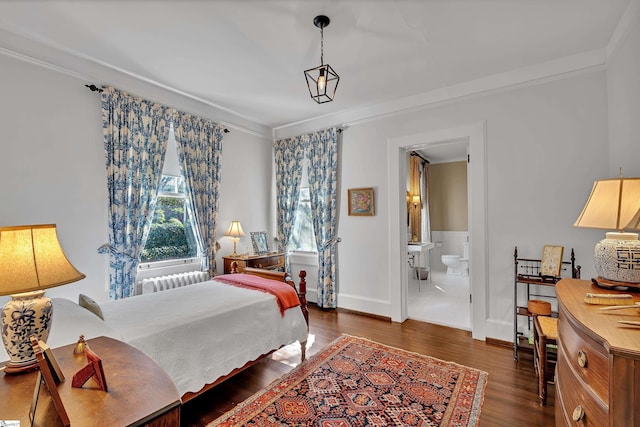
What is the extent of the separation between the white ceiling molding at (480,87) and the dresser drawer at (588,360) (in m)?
2.90

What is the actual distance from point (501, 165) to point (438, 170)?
4.23 m

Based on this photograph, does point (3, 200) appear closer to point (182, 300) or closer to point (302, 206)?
→ point (182, 300)

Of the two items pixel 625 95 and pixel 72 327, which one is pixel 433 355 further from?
pixel 72 327

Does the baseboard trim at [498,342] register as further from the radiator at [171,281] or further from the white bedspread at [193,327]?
the radiator at [171,281]

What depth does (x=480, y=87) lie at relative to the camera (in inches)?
137

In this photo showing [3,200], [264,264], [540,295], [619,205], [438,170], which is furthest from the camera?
[438,170]

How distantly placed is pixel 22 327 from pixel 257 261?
3.28 m

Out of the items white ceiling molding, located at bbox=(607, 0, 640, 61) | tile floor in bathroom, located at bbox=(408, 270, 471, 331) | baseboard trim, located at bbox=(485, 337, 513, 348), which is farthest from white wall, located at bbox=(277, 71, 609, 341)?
tile floor in bathroom, located at bbox=(408, 270, 471, 331)

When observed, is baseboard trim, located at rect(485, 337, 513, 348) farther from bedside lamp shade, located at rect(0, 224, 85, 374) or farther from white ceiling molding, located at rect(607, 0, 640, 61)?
bedside lamp shade, located at rect(0, 224, 85, 374)

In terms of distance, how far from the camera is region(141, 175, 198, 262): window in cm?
378

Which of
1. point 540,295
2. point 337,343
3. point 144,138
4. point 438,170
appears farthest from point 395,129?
point 438,170

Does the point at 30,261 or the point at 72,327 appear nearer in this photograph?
the point at 30,261

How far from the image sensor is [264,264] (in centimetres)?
451

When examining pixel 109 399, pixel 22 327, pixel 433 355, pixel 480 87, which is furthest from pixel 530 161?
pixel 22 327
